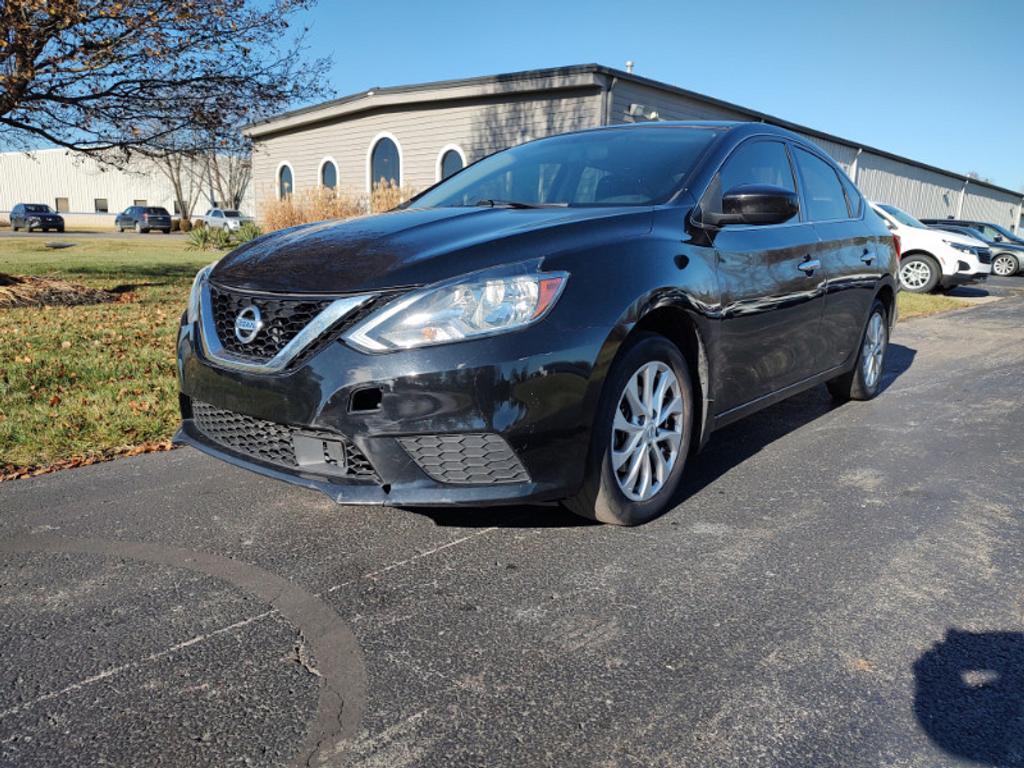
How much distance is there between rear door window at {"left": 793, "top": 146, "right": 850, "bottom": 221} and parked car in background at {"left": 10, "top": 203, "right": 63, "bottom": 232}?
45.6 m

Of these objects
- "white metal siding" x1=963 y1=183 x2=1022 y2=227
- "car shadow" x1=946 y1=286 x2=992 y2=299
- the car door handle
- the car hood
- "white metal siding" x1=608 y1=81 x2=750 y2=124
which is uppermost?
"white metal siding" x1=608 y1=81 x2=750 y2=124

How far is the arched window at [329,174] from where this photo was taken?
74.8 feet

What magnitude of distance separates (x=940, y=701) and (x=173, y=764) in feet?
6.35

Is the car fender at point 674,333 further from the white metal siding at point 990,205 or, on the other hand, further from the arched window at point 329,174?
the white metal siding at point 990,205

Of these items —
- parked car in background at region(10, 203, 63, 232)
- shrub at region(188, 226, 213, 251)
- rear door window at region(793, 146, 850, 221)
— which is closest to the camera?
rear door window at region(793, 146, 850, 221)

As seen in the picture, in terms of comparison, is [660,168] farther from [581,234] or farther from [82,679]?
[82,679]

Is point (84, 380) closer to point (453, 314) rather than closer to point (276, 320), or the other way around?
point (276, 320)

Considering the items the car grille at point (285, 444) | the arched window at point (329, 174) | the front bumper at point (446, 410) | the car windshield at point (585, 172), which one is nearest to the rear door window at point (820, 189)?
the car windshield at point (585, 172)

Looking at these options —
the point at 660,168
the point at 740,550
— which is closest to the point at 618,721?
the point at 740,550

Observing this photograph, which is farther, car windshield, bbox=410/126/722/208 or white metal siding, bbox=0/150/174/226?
white metal siding, bbox=0/150/174/226

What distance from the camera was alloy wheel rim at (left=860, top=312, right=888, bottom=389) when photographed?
5590 millimetres

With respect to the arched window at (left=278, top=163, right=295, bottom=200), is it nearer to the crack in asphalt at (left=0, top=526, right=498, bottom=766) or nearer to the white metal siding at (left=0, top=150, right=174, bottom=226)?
the crack in asphalt at (left=0, top=526, right=498, bottom=766)

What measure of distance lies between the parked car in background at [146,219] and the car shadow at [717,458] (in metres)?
43.1

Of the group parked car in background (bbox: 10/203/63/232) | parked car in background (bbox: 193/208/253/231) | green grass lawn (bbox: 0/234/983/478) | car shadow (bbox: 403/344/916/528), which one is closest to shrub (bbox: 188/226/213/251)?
green grass lawn (bbox: 0/234/983/478)
